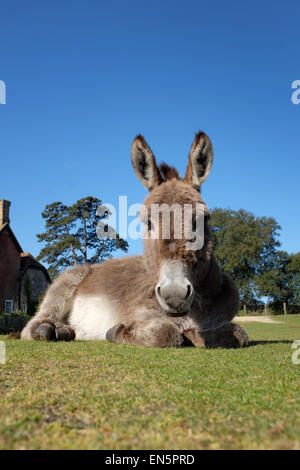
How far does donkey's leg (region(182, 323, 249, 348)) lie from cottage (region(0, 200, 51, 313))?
3335 cm

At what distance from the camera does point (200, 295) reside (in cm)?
573

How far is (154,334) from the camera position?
18.0 feet

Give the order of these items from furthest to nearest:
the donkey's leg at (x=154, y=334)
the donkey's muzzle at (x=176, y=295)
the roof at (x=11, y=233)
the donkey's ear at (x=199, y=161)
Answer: the roof at (x=11, y=233), the donkey's ear at (x=199, y=161), the donkey's leg at (x=154, y=334), the donkey's muzzle at (x=176, y=295)

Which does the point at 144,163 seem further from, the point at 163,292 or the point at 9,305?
the point at 9,305

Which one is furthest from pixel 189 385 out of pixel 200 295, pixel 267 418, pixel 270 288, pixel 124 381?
pixel 270 288

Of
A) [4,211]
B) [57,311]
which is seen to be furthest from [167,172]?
[4,211]

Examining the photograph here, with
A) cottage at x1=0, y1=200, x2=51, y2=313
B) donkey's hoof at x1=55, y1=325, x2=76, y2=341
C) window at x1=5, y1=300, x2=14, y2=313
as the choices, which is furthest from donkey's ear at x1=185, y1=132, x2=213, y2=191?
window at x1=5, y1=300, x2=14, y2=313

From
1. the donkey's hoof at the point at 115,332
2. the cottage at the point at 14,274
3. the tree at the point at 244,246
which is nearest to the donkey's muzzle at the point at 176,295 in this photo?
the donkey's hoof at the point at 115,332

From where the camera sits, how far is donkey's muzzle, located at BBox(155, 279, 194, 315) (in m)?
4.27

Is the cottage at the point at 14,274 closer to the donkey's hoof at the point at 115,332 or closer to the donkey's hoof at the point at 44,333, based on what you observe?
the donkey's hoof at the point at 44,333

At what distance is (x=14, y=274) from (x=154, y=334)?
116 ft

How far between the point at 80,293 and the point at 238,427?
6.51 m

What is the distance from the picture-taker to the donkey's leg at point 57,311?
23.0ft

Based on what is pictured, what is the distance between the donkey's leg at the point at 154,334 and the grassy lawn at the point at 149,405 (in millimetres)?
1483
